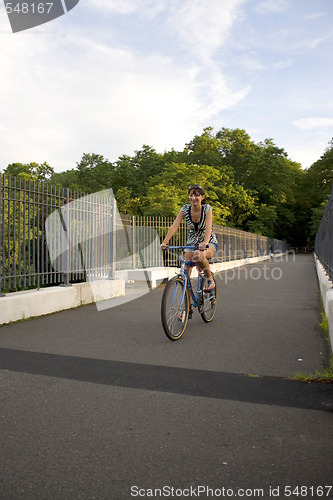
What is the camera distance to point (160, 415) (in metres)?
3.38

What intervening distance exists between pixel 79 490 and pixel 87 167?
85.0 m

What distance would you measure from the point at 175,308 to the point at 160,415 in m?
2.59

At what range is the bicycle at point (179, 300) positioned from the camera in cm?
569

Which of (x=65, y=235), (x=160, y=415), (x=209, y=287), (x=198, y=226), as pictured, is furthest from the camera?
(x=65, y=235)

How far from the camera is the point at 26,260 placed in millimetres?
7535

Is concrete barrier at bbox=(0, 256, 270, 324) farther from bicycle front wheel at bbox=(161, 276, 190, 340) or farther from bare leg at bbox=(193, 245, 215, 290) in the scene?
bare leg at bbox=(193, 245, 215, 290)

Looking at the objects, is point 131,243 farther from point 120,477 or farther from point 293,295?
point 120,477

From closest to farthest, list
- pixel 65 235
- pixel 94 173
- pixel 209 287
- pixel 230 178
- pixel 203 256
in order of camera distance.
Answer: pixel 203 256 < pixel 209 287 < pixel 65 235 < pixel 230 178 < pixel 94 173

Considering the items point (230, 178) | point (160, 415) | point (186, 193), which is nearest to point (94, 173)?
point (230, 178)

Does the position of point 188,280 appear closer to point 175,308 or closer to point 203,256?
point 203,256

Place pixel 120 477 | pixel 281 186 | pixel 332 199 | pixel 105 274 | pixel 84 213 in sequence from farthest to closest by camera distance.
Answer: pixel 281 186 < pixel 105 274 < pixel 84 213 < pixel 332 199 < pixel 120 477

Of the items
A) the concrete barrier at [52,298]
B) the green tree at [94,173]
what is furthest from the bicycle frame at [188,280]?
the green tree at [94,173]

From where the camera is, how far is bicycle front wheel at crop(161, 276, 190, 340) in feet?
18.6

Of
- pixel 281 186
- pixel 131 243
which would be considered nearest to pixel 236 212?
pixel 281 186
